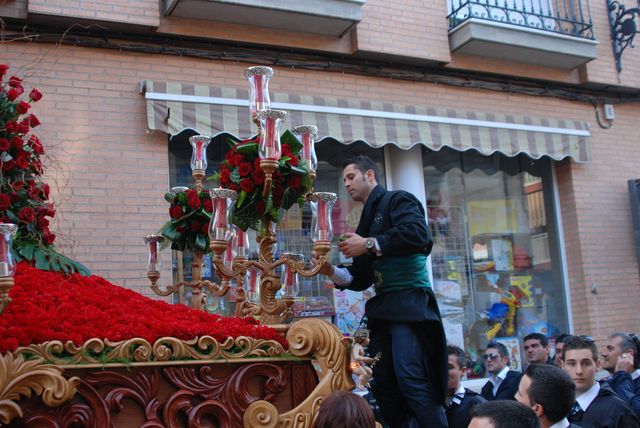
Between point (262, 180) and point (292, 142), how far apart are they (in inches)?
12.9

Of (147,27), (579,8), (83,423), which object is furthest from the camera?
(579,8)

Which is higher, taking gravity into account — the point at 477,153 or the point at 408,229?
the point at 477,153

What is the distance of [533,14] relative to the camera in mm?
9188

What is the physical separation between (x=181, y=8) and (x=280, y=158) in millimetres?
3800

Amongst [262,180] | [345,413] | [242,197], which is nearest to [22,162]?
[242,197]

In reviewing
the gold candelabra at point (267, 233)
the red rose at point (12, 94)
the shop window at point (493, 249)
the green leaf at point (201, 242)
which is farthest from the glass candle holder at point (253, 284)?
the shop window at point (493, 249)

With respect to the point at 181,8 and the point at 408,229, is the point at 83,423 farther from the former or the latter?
the point at 181,8

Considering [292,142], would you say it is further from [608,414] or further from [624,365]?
[624,365]

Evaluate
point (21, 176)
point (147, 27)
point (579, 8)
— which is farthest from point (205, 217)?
point (579, 8)

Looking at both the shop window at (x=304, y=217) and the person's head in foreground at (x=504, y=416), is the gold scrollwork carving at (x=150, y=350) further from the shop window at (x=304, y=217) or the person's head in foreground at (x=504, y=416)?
the shop window at (x=304, y=217)

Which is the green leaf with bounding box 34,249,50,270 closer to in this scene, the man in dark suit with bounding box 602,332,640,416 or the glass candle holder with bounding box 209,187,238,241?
the glass candle holder with bounding box 209,187,238,241

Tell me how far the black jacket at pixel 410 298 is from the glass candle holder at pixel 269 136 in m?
0.78

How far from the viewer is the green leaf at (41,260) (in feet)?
12.2

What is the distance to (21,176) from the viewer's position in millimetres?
4172
